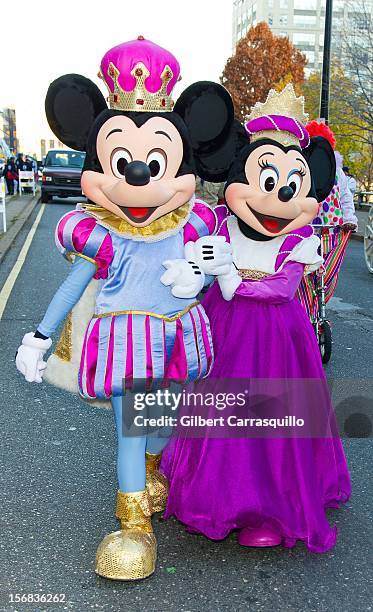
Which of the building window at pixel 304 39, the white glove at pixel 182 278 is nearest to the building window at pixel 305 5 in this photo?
the building window at pixel 304 39

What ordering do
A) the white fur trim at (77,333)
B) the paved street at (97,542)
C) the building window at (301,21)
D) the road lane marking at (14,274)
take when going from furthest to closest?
the building window at (301,21) < the road lane marking at (14,274) < the white fur trim at (77,333) < the paved street at (97,542)

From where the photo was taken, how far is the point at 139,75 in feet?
9.32

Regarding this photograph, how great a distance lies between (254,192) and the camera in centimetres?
310

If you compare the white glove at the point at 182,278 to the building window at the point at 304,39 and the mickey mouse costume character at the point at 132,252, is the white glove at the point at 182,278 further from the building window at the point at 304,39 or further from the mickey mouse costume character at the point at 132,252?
the building window at the point at 304,39

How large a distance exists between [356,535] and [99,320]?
57.7 inches

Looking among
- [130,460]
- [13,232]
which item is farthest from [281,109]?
[13,232]

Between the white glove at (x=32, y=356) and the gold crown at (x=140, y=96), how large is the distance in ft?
3.17

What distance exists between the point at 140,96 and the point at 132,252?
596 millimetres

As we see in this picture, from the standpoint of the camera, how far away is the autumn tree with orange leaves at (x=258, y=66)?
57.9m

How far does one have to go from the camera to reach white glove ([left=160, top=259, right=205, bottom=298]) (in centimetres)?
282

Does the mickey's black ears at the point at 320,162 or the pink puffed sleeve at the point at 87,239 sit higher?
the mickey's black ears at the point at 320,162

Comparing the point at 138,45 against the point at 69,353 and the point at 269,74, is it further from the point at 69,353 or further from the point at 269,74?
the point at 269,74

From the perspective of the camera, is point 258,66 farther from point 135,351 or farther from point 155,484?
point 135,351

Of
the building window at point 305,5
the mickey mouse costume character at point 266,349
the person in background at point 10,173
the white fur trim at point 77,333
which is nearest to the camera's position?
the mickey mouse costume character at point 266,349
